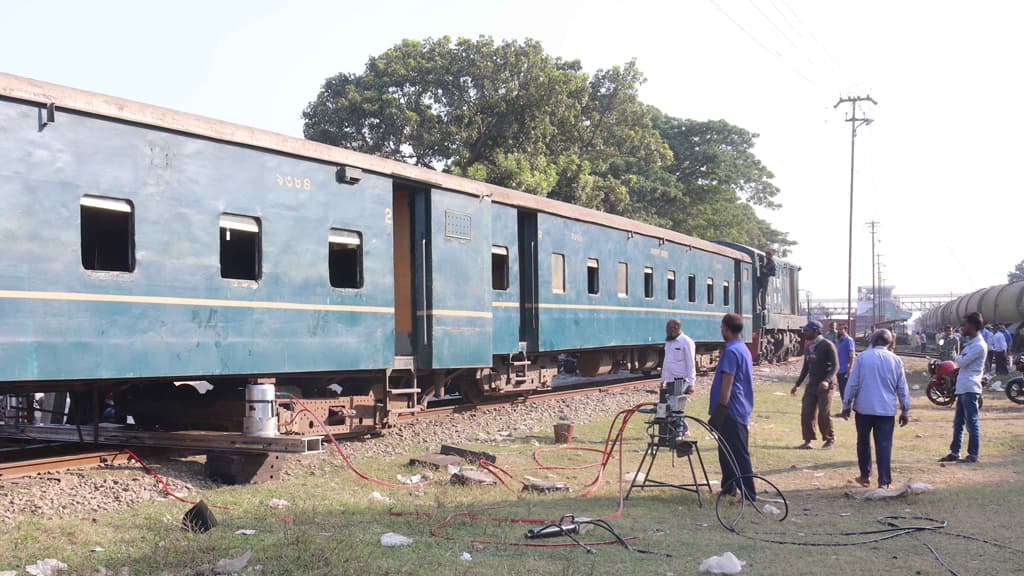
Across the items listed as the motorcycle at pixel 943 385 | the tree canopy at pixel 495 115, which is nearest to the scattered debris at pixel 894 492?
the motorcycle at pixel 943 385

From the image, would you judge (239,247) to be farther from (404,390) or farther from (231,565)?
(231,565)

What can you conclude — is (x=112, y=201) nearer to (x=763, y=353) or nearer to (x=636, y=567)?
(x=636, y=567)

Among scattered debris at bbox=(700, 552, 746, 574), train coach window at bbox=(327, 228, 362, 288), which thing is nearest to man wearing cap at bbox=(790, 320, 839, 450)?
train coach window at bbox=(327, 228, 362, 288)

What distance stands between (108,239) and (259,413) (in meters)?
2.22

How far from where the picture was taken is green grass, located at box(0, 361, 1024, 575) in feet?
18.0

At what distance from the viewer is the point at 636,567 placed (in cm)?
561

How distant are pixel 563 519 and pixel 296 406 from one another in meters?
4.66

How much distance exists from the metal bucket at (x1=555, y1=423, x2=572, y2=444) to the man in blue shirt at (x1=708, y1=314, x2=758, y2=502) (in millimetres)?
3759

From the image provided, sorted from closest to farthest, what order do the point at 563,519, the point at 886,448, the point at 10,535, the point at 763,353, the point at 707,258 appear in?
the point at 10,535
the point at 563,519
the point at 886,448
the point at 707,258
the point at 763,353

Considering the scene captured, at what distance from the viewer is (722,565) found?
215 inches

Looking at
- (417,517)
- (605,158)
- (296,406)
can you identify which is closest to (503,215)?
(296,406)

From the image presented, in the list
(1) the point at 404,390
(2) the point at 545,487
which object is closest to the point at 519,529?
(2) the point at 545,487

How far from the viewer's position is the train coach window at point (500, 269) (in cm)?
1405

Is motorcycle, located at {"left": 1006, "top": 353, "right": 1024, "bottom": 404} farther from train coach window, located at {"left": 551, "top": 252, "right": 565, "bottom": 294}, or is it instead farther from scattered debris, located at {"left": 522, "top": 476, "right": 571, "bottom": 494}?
scattered debris, located at {"left": 522, "top": 476, "right": 571, "bottom": 494}
